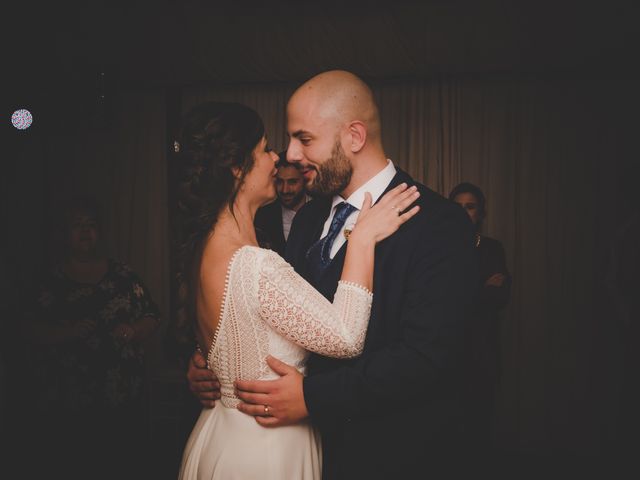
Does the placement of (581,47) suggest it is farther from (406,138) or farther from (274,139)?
(274,139)

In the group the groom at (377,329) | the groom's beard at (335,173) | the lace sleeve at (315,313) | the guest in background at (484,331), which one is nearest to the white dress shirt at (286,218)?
the guest in background at (484,331)

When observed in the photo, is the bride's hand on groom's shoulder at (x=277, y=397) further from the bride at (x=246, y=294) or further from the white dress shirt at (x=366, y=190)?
A: the white dress shirt at (x=366, y=190)

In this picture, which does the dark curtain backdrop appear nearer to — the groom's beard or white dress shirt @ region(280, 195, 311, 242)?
white dress shirt @ region(280, 195, 311, 242)

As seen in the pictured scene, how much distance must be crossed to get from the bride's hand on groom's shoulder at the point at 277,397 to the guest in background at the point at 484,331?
2367mm

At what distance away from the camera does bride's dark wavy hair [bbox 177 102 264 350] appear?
173 centimetres

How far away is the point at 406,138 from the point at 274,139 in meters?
1.23

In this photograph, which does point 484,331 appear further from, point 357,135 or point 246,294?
point 246,294

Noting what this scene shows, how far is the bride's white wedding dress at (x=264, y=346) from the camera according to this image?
1.57m

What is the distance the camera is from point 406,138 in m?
5.19

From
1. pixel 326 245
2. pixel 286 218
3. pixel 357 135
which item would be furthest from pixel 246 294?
pixel 286 218

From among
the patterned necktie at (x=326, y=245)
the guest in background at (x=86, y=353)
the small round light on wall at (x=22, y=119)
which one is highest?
the small round light on wall at (x=22, y=119)

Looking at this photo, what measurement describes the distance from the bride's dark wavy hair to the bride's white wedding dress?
190 mm

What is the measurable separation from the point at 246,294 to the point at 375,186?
0.57m

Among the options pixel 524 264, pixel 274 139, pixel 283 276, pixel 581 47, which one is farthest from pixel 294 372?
pixel 274 139
